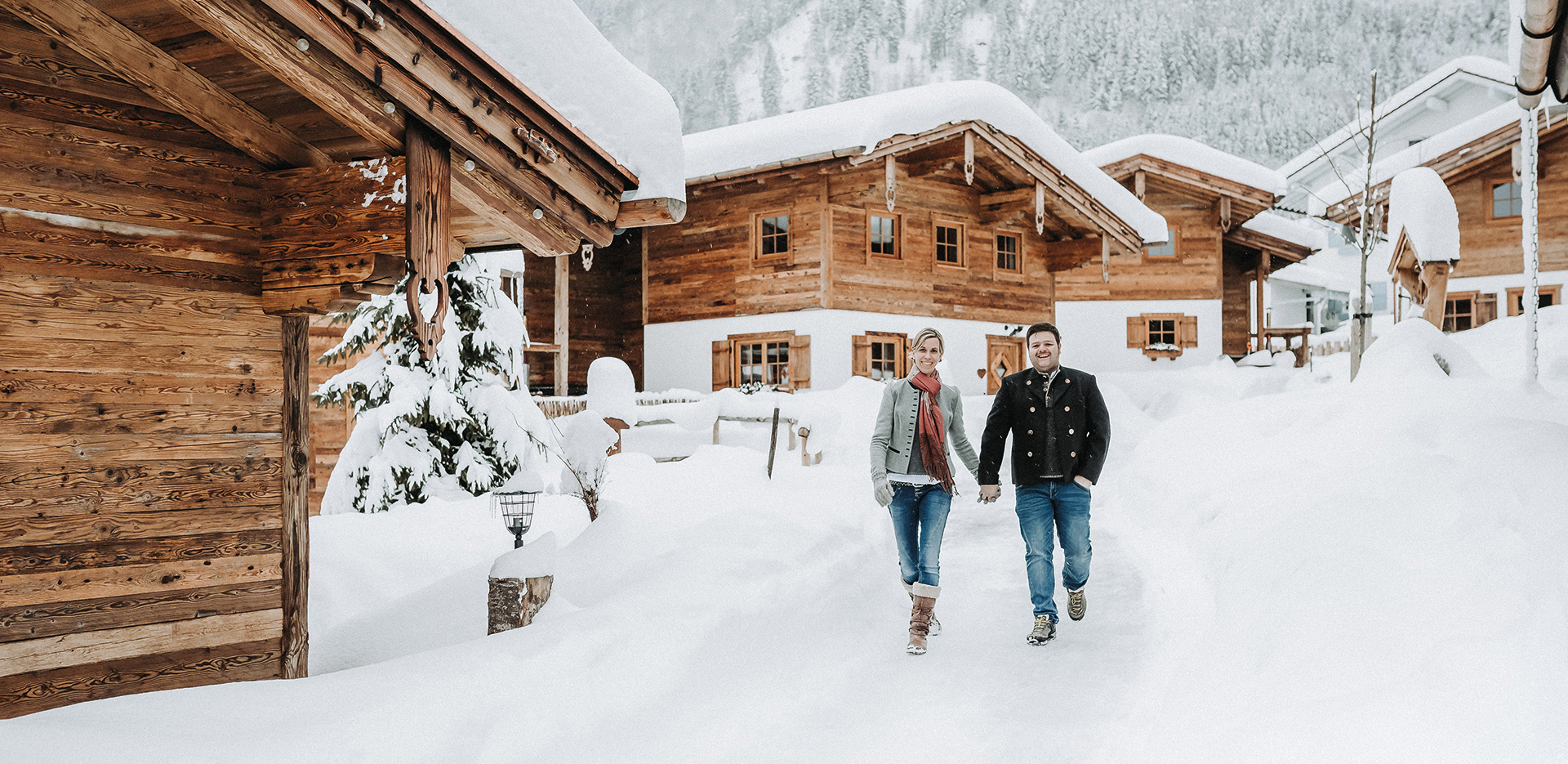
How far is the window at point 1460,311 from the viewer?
71.6 ft

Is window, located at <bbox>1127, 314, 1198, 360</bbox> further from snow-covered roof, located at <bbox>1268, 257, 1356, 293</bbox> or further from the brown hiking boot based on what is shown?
the brown hiking boot

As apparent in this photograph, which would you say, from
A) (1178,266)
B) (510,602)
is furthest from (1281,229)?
(510,602)

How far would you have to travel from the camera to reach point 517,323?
1073cm

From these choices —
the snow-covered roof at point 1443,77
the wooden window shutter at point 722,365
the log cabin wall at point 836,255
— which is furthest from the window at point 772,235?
the snow-covered roof at point 1443,77

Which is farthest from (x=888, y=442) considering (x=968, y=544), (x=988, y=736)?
(x=968, y=544)

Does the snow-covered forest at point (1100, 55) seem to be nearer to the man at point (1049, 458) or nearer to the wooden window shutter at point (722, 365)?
the wooden window shutter at point (722, 365)

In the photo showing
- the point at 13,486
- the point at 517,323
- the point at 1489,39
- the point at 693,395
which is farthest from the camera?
the point at 1489,39

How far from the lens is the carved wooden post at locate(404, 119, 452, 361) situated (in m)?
4.24

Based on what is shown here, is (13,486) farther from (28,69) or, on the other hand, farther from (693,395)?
(693,395)

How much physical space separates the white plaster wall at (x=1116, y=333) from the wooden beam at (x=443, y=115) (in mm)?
20633

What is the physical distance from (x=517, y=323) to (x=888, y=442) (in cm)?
658

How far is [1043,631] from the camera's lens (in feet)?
17.3

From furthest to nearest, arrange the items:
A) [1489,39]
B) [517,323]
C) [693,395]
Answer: [1489,39] < [693,395] < [517,323]

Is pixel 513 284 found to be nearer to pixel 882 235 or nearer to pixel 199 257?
pixel 882 235
